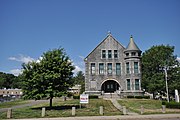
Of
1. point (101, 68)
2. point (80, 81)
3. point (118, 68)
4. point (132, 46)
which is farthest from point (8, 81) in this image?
point (132, 46)

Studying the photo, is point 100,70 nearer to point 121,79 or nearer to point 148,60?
point 121,79

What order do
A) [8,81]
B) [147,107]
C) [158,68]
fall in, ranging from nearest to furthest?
[147,107], [158,68], [8,81]

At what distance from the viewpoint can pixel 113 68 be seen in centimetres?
4247

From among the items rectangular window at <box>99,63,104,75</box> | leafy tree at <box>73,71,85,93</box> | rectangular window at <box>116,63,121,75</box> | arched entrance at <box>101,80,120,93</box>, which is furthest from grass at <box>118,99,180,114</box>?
rectangular window at <box>99,63,104,75</box>

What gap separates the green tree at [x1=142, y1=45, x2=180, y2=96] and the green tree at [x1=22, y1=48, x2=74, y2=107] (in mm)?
25573

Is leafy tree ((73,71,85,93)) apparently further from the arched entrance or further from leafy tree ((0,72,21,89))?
leafy tree ((0,72,21,89))

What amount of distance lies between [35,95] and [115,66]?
22311mm

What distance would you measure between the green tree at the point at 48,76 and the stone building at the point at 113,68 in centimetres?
1623

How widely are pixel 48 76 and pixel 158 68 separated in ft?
112

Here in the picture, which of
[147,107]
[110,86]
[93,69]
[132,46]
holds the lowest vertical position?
[147,107]

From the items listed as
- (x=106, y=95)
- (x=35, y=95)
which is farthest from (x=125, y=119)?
(x=106, y=95)

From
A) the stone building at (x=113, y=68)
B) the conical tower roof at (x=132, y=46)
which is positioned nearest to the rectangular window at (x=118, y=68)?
the stone building at (x=113, y=68)

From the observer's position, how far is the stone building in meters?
41.2

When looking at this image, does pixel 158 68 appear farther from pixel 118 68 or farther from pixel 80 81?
pixel 80 81
